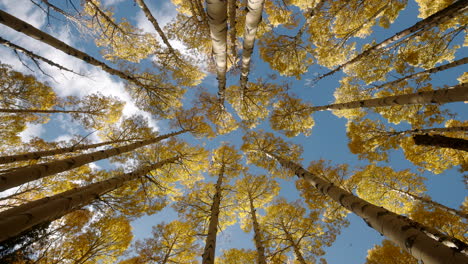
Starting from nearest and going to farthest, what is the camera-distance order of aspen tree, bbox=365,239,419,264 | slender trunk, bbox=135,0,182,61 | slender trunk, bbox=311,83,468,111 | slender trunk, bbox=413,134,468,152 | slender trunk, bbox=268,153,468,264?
slender trunk, bbox=268,153,468,264
slender trunk, bbox=311,83,468,111
slender trunk, bbox=413,134,468,152
slender trunk, bbox=135,0,182,61
aspen tree, bbox=365,239,419,264

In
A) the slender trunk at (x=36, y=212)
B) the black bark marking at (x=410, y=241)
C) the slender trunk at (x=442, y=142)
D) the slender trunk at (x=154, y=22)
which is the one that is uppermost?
the slender trunk at (x=154, y=22)

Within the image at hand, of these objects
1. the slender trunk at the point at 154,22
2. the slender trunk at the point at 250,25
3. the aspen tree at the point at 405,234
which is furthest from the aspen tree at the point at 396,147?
the slender trunk at the point at 154,22

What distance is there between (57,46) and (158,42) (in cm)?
410

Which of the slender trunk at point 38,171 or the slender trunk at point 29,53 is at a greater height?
the slender trunk at point 29,53

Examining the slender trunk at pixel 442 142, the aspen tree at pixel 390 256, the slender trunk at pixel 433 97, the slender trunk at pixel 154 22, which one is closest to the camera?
the slender trunk at pixel 433 97

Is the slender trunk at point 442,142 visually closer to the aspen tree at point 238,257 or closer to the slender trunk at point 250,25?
the slender trunk at point 250,25

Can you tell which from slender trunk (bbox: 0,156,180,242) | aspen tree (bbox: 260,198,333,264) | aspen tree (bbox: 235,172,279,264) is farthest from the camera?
aspen tree (bbox: 235,172,279,264)

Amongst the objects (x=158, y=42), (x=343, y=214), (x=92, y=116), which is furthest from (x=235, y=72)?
(x=343, y=214)

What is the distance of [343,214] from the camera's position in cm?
884

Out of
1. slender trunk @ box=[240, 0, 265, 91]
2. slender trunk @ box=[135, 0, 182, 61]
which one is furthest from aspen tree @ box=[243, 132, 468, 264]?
slender trunk @ box=[135, 0, 182, 61]

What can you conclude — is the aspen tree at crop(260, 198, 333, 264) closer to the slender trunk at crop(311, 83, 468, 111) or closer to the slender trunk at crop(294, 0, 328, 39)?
the slender trunk at crop(311, 83, 468, 111)

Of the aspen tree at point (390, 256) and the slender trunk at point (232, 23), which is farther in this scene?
the aspen tree at point (390, 256)

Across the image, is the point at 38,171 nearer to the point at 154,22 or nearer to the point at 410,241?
the point at 154,22

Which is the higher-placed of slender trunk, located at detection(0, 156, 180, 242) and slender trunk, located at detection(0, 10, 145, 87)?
slender trunk, located at detection(0, 10, 145, 87)
